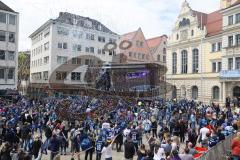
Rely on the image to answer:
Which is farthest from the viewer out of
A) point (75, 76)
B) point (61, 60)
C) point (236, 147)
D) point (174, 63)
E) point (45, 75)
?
point (45, 75)

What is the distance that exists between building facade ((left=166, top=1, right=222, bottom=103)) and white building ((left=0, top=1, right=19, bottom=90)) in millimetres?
28794

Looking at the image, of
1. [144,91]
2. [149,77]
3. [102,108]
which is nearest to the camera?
[102,108]

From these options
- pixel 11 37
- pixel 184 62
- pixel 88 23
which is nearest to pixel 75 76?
pixel 88 23

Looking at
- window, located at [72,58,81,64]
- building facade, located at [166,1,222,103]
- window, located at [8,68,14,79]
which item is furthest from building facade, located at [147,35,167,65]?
window, located at [8,68,14,79]

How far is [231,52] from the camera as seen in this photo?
46.7 meters

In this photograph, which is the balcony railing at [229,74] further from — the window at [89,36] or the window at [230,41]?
the window at [89,36]

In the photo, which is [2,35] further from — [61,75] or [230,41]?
[230,41]

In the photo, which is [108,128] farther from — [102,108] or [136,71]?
[136,71]

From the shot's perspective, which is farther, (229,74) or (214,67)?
(214,67)

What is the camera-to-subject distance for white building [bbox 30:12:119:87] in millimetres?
66938

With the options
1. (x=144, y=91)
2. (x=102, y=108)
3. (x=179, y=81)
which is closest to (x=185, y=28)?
(x=179, y=81)

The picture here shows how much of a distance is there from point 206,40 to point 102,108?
32.1 m

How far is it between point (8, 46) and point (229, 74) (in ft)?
114

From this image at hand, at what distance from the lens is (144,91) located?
147 ft
